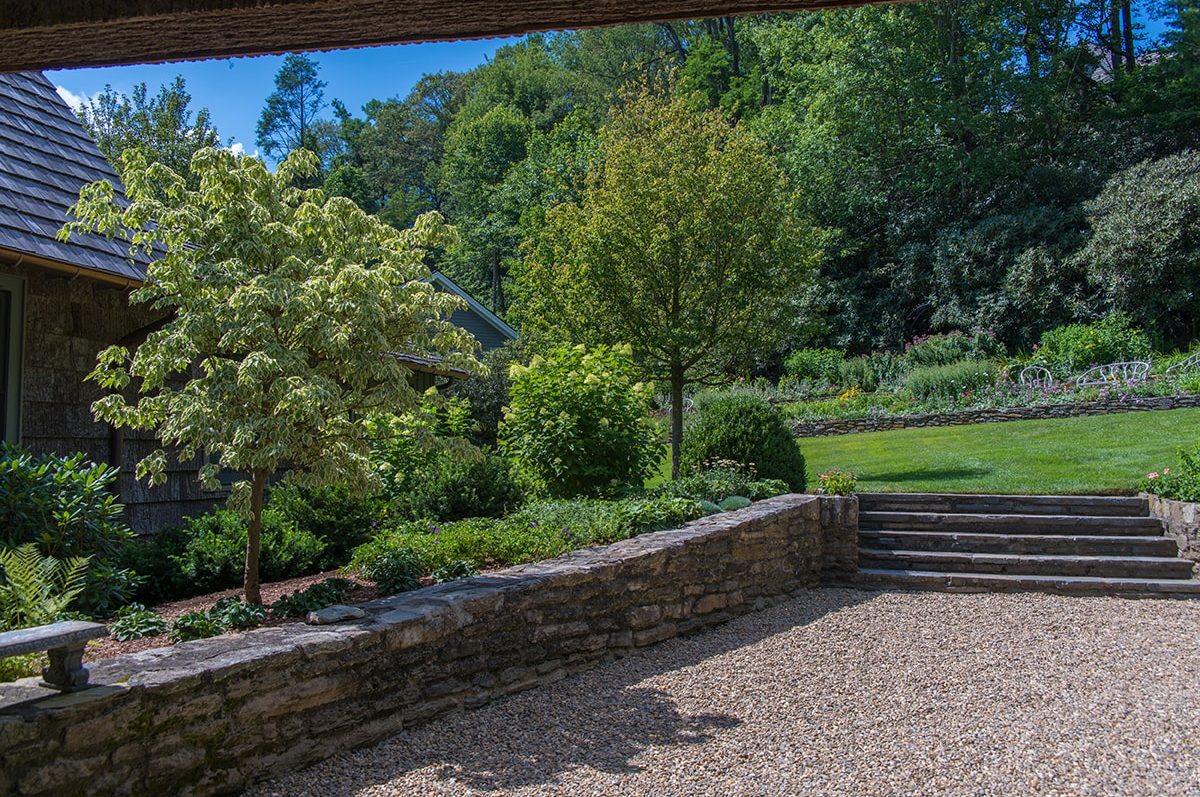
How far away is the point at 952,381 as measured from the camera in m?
18.9

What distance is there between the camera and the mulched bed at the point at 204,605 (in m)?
4.45

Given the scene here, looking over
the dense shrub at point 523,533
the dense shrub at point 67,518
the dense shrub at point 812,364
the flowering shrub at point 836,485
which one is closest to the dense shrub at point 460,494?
the dense shrub at point 523,533

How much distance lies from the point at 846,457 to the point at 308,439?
1123 cm

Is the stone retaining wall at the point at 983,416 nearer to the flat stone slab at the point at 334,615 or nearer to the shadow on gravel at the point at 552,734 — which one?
the shadow on gravel at the point at 552,734

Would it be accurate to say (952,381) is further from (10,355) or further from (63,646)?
(63,646)

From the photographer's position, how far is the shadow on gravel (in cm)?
427

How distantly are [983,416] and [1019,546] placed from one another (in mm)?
7938

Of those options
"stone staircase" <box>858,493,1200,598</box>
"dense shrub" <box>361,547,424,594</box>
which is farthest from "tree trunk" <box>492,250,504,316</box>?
"dense shrub" <box>361,547,424,594</box>

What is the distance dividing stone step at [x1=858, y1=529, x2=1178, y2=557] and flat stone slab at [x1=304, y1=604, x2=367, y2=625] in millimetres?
6793

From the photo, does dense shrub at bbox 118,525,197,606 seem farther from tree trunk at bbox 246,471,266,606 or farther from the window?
the window

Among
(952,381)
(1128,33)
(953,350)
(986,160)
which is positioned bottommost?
(952,381)

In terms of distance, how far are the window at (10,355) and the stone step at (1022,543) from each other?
322 inches

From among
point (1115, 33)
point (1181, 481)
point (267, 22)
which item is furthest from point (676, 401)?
point (1115, 33)

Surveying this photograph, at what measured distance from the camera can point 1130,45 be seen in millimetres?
28688
